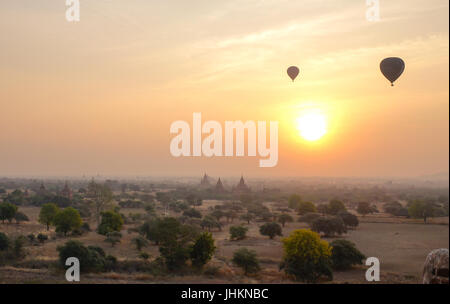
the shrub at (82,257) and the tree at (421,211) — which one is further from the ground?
the shrub at (82,257)

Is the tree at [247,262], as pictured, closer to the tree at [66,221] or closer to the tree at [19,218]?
the tree at [66,221]

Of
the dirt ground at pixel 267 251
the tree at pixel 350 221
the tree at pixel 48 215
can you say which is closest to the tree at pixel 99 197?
the dirt ground at pixel 267 251

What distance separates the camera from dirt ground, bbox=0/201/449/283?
1558cm

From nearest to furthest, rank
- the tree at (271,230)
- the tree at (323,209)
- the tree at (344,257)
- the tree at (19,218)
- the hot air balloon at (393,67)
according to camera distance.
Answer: the hot air balloon at (393,67) < the tree at (344,257) < the tree at (19,218) < the tree at (271,230) < the tree at (323,209)

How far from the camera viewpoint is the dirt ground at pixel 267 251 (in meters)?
15.6

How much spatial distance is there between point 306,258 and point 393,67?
35.1ft

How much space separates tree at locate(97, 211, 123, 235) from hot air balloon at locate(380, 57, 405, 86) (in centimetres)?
2155

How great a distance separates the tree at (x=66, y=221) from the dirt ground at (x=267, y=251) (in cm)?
87

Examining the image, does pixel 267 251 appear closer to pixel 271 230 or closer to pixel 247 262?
pixel 271 230

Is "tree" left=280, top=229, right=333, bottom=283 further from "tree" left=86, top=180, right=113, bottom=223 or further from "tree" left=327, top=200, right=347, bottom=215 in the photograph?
"tree" left=327, top=200, right=347, bottom=215

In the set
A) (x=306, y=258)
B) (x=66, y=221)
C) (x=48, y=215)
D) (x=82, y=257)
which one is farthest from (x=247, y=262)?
(x=48, y=215)

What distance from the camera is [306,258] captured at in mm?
16953
